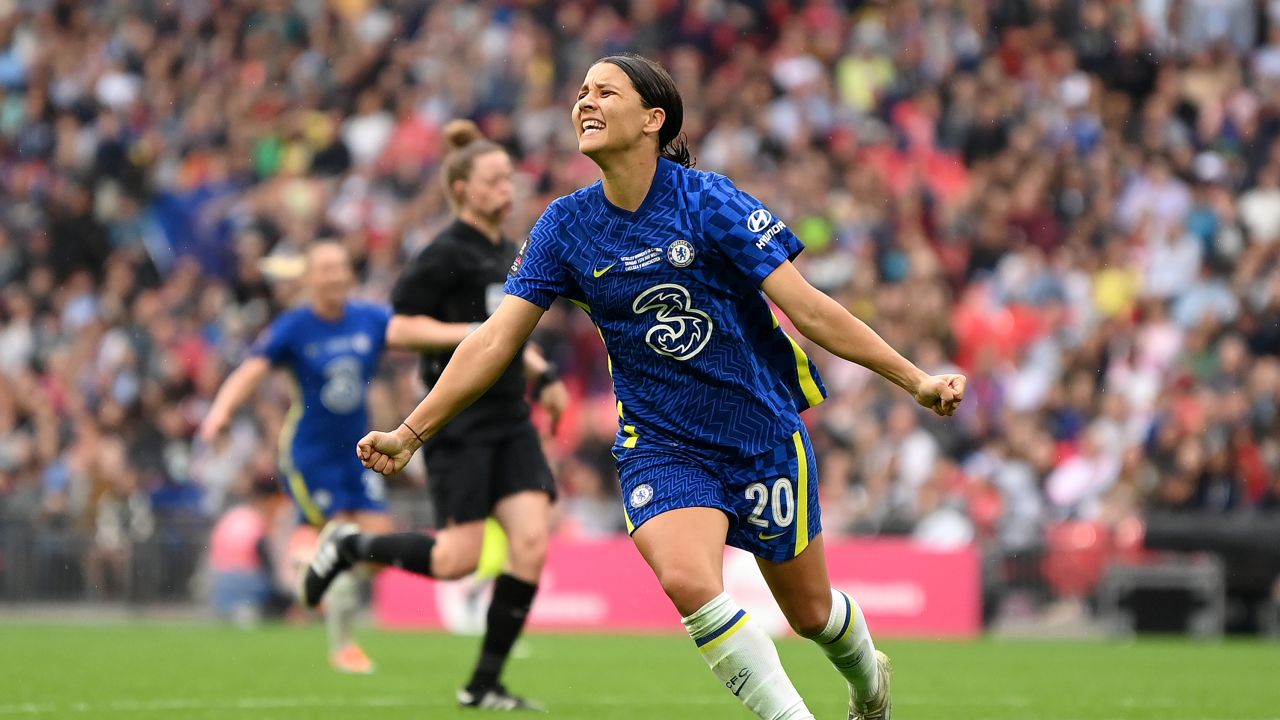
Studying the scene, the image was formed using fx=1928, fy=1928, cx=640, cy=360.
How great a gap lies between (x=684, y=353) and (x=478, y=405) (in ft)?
11.3

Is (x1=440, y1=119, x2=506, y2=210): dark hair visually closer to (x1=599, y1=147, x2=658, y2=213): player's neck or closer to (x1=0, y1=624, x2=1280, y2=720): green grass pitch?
(x1=0, y1=624, x2=1280, y2=720): green grass pitch

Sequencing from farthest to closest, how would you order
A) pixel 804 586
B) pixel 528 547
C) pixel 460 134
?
1. pixel 460 134
2. pixel 528 547
3. pixel 804 586

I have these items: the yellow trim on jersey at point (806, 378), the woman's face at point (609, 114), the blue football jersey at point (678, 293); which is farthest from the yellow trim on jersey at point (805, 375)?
the woman's face at point (609, 114)

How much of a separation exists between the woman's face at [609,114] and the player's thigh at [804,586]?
1.41m

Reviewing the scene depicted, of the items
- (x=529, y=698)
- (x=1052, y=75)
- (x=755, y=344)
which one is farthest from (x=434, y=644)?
(x=1052, y=75)

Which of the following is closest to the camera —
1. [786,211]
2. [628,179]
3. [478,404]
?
[628,179]

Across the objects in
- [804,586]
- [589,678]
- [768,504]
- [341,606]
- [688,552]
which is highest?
[768,504]

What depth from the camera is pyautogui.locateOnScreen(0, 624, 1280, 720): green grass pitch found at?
890 centimetres

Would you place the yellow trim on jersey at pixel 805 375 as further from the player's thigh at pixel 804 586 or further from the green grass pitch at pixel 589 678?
the green grass pitch at pixel 589 678

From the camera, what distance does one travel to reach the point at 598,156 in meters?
6.14

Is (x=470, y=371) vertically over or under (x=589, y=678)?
over

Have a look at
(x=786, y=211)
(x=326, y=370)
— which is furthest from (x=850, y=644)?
(x=786, y=211)

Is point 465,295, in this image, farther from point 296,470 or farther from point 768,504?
point 768,504

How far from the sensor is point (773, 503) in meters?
6.11
